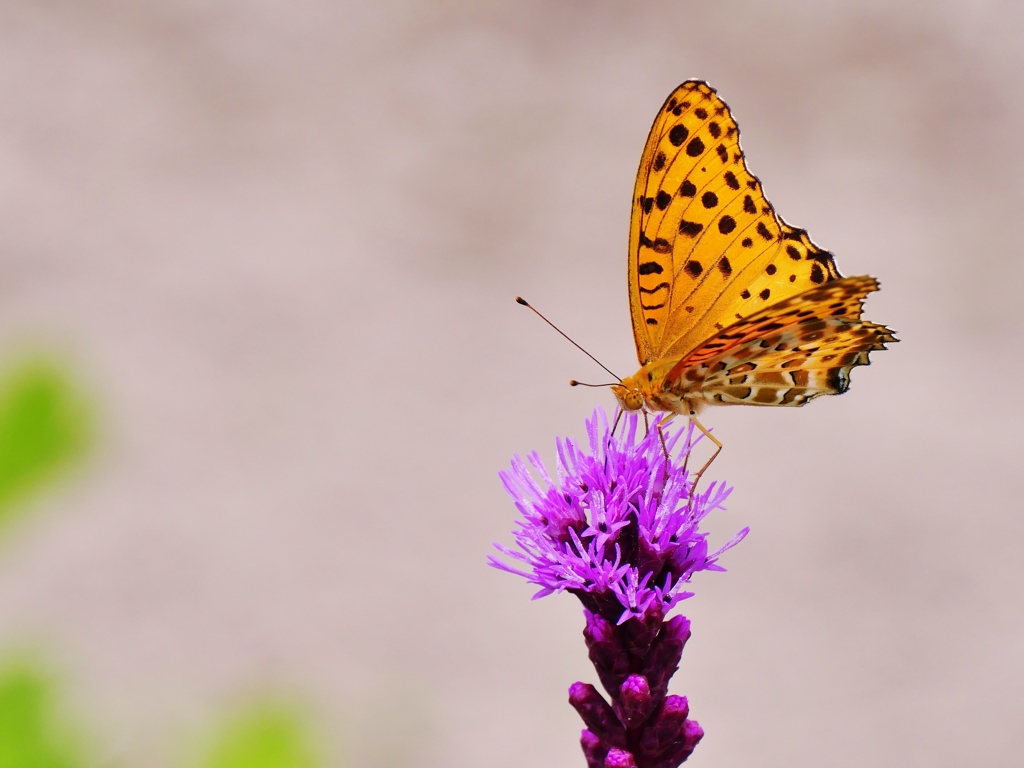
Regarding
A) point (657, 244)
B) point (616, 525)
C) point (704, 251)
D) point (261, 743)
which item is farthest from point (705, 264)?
point (261, 743)

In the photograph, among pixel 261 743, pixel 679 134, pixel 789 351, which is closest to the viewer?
pixel 261 743

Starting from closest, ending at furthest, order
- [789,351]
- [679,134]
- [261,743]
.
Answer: [261,743]
[789,351]
[679,134]

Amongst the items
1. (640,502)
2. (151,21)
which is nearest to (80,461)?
(640,502)

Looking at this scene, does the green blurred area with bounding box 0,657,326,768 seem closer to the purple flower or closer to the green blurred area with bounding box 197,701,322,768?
the green blurred area with bounding box 197,701,322,768

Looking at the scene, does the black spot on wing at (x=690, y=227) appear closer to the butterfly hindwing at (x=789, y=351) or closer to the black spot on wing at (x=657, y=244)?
the black spot on wing at (x=657, y=244)

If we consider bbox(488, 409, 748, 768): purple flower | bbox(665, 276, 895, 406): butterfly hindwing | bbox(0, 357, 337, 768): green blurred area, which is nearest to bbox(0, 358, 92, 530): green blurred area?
bbox(0, 357, 337, 768): green blurred area

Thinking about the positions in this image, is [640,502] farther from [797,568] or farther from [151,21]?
[151,21]

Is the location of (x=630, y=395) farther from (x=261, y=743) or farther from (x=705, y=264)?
(x=261, y=743)
